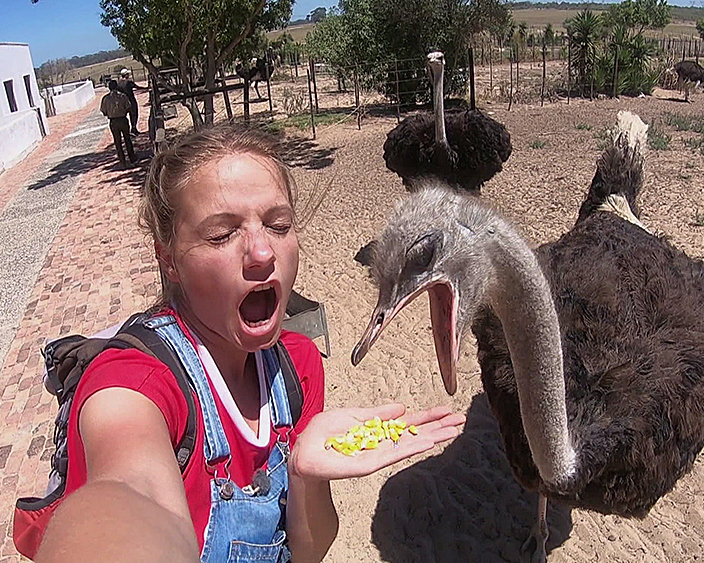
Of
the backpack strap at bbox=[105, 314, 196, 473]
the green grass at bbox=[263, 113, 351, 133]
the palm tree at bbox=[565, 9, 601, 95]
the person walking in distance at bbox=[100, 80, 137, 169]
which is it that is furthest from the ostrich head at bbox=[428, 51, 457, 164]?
the palm tree at bbox=[565, 9, 601, 95]

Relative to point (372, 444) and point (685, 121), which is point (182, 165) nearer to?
point (372, 444)

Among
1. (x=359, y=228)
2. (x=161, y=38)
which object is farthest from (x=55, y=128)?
(x=359, y=228)

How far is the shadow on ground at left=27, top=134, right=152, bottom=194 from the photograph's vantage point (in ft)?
36.0

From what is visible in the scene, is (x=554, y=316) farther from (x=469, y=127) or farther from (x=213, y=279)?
(x=469, y=127)

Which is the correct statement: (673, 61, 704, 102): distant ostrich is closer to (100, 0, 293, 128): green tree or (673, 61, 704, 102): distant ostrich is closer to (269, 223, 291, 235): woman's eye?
(100, 0, 293, 128): green tree

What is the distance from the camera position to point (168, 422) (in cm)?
102

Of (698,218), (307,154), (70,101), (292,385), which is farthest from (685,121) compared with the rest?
(70,101)

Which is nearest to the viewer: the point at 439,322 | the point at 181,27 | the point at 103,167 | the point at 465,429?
the point at 439,322

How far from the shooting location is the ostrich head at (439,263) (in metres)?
1.33

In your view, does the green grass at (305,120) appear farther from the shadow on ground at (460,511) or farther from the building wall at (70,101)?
the building wall at (70,101)

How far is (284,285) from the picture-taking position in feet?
3.90

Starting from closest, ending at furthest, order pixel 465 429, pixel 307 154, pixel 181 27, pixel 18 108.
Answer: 1. pixel 465 429
2. pixel 181 27
3. pixel 307 154
4. pixel 18 108

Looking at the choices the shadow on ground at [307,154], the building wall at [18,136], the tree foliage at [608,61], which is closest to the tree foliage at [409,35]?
the tree foliage at [608,61]

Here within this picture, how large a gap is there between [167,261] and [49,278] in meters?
5.80
